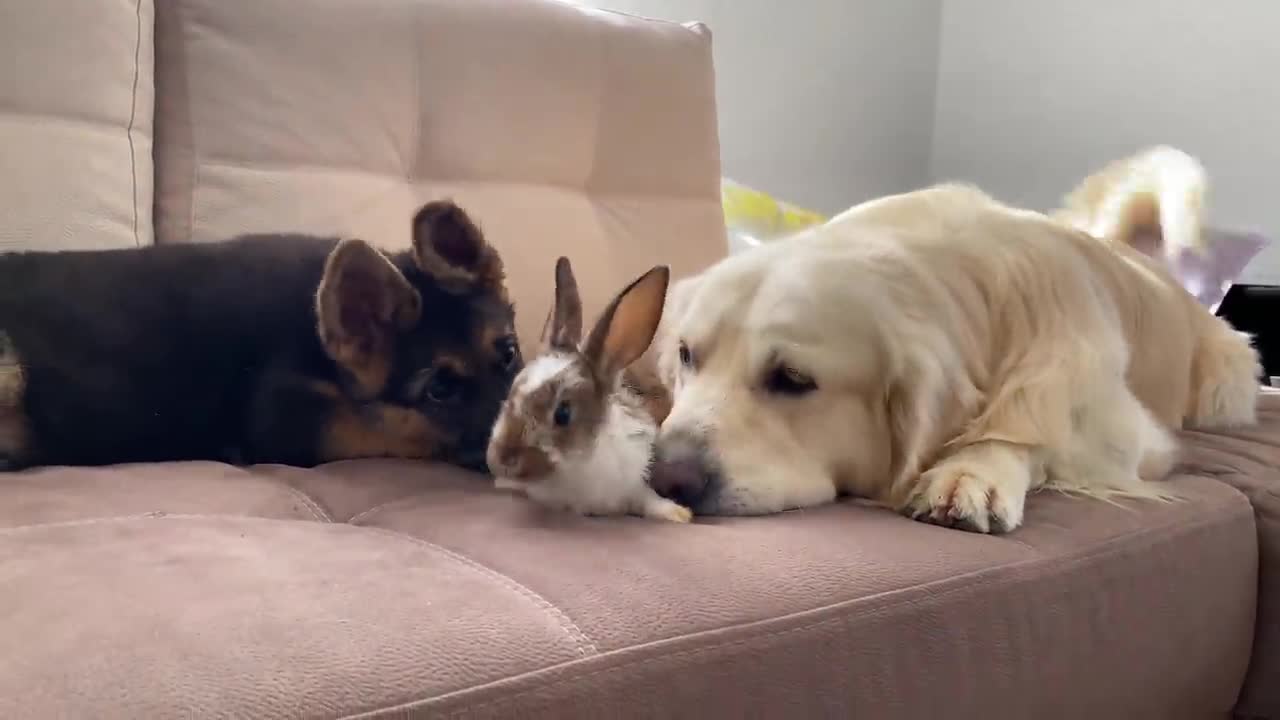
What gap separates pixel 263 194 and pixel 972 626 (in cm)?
113

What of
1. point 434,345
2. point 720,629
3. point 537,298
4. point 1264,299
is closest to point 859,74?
point 1264,299

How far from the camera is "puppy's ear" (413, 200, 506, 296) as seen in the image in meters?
1.15

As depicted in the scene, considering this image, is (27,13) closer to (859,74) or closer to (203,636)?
(203,636)

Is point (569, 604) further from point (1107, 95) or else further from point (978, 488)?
point (1107, 95)

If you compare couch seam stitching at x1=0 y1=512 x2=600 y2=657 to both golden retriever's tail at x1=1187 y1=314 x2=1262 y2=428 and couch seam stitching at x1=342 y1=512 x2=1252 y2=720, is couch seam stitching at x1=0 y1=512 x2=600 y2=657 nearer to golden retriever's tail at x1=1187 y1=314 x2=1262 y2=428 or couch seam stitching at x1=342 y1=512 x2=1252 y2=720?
couch seam stitching at x1=342 y1=512 x2=1252 y2=720

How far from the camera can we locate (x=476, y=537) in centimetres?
86

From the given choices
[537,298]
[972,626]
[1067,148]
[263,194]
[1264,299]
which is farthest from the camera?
[1067,148]

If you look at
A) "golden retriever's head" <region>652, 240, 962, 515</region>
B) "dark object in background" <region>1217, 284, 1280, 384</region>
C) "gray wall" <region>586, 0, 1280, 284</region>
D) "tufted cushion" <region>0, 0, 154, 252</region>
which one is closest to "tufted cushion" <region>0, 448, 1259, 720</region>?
"golden retriever's head" <region>652, 240, 962, 515</region>

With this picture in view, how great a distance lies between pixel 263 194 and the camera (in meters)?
1.49

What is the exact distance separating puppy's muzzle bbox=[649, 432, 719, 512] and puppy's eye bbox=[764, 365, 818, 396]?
0.14 m

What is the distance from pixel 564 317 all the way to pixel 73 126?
799 mm

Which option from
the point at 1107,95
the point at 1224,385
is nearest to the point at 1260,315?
the point at 1107,95

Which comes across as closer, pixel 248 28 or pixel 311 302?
pixel 311 302

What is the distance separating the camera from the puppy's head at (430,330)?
3.58 ft
